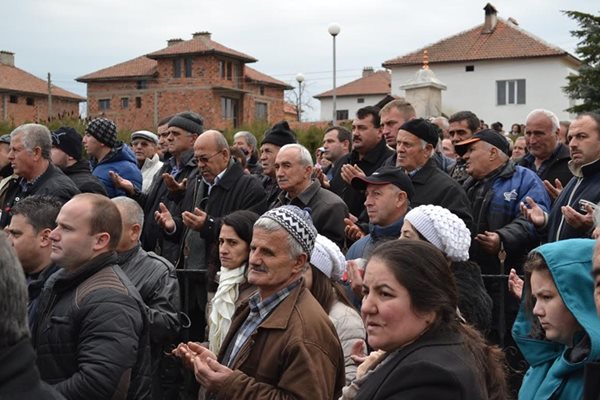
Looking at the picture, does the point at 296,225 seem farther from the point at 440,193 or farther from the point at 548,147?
the point at 548,147

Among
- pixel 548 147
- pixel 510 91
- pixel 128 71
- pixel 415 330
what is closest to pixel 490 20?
pixel 510 91

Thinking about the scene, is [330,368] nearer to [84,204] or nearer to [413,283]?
[413,283]

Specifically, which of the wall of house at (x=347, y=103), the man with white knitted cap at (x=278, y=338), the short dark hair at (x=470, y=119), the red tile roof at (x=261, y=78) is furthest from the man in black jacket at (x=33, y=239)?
the wall of house at (x=347, y=103)

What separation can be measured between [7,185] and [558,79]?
4216 cm

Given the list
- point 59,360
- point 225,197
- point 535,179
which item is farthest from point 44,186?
point 535,179

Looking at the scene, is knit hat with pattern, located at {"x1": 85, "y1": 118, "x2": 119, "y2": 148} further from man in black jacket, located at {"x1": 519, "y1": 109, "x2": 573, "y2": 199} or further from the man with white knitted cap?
the man with white knitted cap

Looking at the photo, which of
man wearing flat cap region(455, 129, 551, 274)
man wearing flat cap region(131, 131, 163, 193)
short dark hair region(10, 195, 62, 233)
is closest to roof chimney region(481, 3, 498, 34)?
man wearing flat cap region(131, 131, 163, 193)

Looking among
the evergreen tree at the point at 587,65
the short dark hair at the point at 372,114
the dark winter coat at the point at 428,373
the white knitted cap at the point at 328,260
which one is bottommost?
the dark winter coat at the point at 428,373

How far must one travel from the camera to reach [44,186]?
6.56 m

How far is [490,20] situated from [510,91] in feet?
18.0

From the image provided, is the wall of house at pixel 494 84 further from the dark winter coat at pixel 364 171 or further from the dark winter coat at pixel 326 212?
the dark winter coat at pixel 326 212

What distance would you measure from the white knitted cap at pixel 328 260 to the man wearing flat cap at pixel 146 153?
5718mm

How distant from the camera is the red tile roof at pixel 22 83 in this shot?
57.0 meters

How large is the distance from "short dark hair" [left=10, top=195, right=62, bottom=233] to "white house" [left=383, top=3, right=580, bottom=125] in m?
41.0
